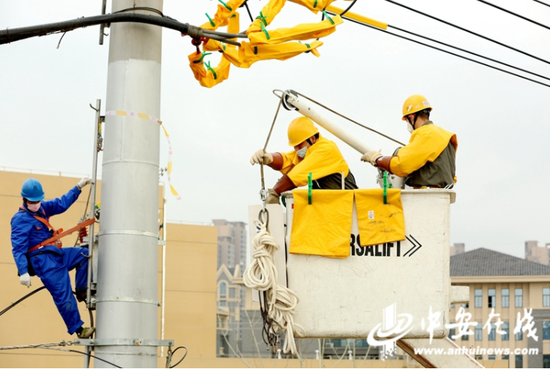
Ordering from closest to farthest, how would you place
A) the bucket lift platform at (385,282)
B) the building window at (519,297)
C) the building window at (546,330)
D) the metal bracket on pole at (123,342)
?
the metal bracket on pole at (123,342), the bucket lift platform at (385,282), the building window at (546,330), the building window at (519,297)

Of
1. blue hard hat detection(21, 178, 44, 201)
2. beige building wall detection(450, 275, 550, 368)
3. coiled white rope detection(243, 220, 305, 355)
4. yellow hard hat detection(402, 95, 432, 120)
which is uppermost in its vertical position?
yellow hard hat detection(402, 95, 432, 120)

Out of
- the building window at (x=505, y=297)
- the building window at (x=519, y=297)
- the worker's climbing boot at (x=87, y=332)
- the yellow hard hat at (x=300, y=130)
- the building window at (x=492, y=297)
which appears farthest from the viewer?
the building window at (x=492, y=297)

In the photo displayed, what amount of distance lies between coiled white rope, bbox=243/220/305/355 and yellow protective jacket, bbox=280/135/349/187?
0.92m

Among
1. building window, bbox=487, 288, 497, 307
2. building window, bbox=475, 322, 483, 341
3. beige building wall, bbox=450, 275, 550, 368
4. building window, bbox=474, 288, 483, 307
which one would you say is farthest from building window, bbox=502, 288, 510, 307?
building window, bbox=475, 322, 483, 341

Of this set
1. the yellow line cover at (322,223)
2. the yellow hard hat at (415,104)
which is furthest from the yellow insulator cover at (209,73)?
the yellow hard hat at (415,104)

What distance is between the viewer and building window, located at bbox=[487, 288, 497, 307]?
80.6 m

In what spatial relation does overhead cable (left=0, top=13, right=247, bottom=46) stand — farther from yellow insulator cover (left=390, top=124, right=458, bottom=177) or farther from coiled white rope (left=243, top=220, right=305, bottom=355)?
yellow insulator cover (left=390, top=124, right=458, bottom=177)

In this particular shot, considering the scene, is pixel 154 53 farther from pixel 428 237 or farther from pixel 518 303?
pixel 518 303

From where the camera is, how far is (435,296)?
23.9 ft

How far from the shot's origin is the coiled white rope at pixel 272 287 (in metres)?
7.11

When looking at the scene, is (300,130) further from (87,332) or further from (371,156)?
(87,332)

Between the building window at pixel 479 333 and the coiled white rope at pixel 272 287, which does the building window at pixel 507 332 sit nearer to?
the building window at pixel 479 333

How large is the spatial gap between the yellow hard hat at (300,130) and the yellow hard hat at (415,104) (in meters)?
0.99

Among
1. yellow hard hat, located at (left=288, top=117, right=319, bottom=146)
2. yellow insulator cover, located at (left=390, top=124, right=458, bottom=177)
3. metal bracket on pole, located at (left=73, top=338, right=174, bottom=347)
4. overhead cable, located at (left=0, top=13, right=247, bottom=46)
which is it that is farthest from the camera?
yellow hard hat, located at (left=288, top=117, right=319, bottom=146)
